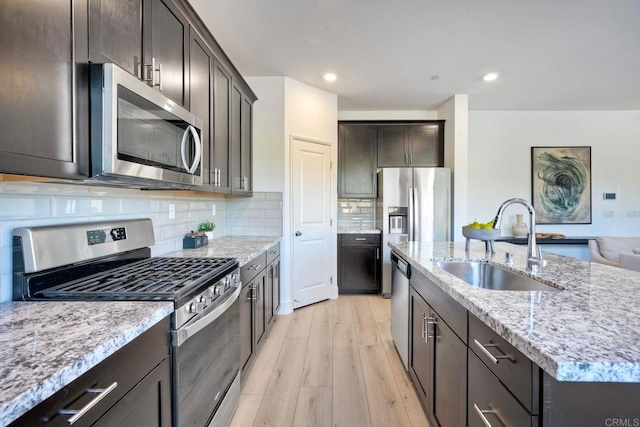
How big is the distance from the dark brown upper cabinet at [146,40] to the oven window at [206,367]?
3.79ft

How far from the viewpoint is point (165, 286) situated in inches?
46.4

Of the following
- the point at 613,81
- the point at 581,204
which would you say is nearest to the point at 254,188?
the point at 613,81

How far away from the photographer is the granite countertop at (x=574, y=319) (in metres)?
0.62

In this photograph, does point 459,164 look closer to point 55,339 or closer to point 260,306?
point 260,306

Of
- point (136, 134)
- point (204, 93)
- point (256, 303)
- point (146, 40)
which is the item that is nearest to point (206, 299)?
point (136, 134)

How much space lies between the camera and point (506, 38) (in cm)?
269

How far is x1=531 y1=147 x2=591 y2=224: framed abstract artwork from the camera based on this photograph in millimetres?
4703

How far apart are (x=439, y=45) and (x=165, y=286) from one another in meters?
3.05

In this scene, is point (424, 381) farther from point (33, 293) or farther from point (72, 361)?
point (33, 293)

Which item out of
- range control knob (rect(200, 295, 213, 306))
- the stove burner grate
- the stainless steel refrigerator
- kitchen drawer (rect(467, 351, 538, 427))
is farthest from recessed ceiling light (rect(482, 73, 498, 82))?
range control knob (rect(200, 295, 213, 306))

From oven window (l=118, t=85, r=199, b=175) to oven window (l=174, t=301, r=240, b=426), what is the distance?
Result: 2.60 feet

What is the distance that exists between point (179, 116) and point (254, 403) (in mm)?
1778

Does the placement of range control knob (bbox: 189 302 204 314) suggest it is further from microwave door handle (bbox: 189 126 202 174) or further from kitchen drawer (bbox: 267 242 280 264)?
kitchen drawer (bbox: 267 242 280 264)

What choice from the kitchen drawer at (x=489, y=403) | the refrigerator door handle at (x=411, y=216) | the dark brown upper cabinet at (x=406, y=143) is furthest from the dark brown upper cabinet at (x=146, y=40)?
the dark brown upper cabinet at (x=406, y=143)
